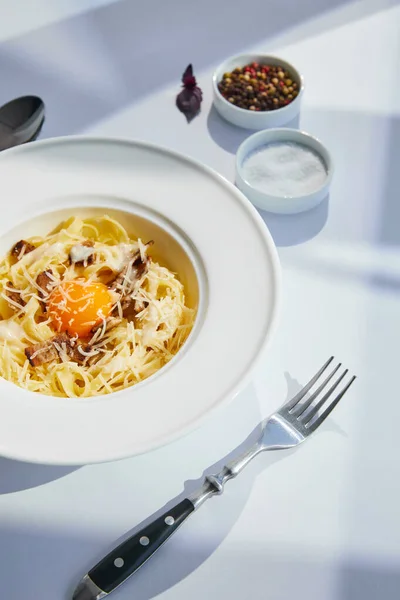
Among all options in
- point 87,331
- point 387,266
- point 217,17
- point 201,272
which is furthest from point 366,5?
point 87,331

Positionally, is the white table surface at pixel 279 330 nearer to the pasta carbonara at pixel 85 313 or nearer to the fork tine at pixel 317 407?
the fork tine at pixel 317 407

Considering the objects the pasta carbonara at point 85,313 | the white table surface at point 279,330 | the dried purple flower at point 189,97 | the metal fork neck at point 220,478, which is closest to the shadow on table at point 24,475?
the white table surface at point 279,330

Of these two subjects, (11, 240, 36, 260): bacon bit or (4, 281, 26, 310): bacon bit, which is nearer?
(4, 281, 26, 310): bacon bit

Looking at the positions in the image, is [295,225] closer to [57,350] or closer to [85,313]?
[85,313]

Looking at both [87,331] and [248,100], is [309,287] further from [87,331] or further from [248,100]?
[248,100]

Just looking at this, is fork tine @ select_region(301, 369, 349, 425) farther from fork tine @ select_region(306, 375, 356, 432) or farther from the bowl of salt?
the bowl of salt

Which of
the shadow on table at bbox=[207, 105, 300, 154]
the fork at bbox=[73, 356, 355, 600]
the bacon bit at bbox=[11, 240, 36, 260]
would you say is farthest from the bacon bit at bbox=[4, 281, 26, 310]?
the shadow on table at bbox=[207, 105, 300, 154]
